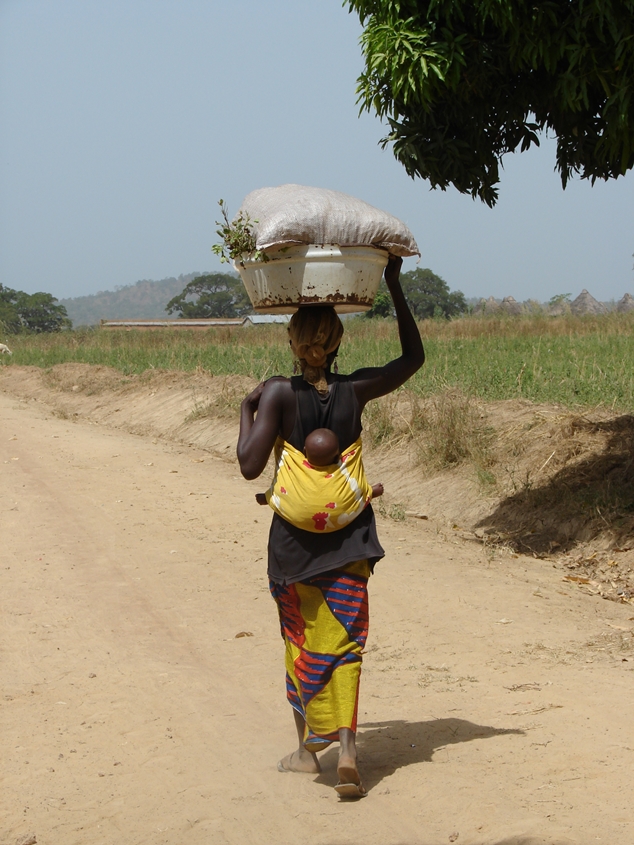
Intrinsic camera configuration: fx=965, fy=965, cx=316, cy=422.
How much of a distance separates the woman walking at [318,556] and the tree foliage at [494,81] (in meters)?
3.36

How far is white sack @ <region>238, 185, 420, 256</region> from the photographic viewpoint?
134 inches

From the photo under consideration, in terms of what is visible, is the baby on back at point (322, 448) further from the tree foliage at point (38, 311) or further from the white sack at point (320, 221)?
the tree foliage at point (38, 311)

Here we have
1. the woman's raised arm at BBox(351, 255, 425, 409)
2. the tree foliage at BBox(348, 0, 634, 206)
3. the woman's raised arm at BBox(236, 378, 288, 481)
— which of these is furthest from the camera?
the tree foliage at BBox(348, 0, 634, 206)

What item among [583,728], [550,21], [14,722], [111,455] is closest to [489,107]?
[550,21]

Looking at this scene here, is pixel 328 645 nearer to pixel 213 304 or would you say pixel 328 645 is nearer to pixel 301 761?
pixel 301 761

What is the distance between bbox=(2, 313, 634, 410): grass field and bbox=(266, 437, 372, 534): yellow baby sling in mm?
6598

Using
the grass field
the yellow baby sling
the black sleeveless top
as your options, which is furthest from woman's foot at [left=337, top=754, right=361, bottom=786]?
the grass field

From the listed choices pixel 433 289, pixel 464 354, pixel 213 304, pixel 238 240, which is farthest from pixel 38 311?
pixel 238 240

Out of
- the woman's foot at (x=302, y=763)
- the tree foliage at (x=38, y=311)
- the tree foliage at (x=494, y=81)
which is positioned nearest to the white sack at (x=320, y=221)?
the woman's foot at (x=302, y=763)

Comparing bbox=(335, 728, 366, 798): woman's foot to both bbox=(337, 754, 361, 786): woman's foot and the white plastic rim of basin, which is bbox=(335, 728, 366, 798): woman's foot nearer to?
bbox=(337, 754, 361, 786): woman's foot

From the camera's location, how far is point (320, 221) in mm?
3434

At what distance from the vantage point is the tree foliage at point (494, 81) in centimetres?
614

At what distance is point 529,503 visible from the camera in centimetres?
809

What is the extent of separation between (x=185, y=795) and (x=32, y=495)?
595cm
